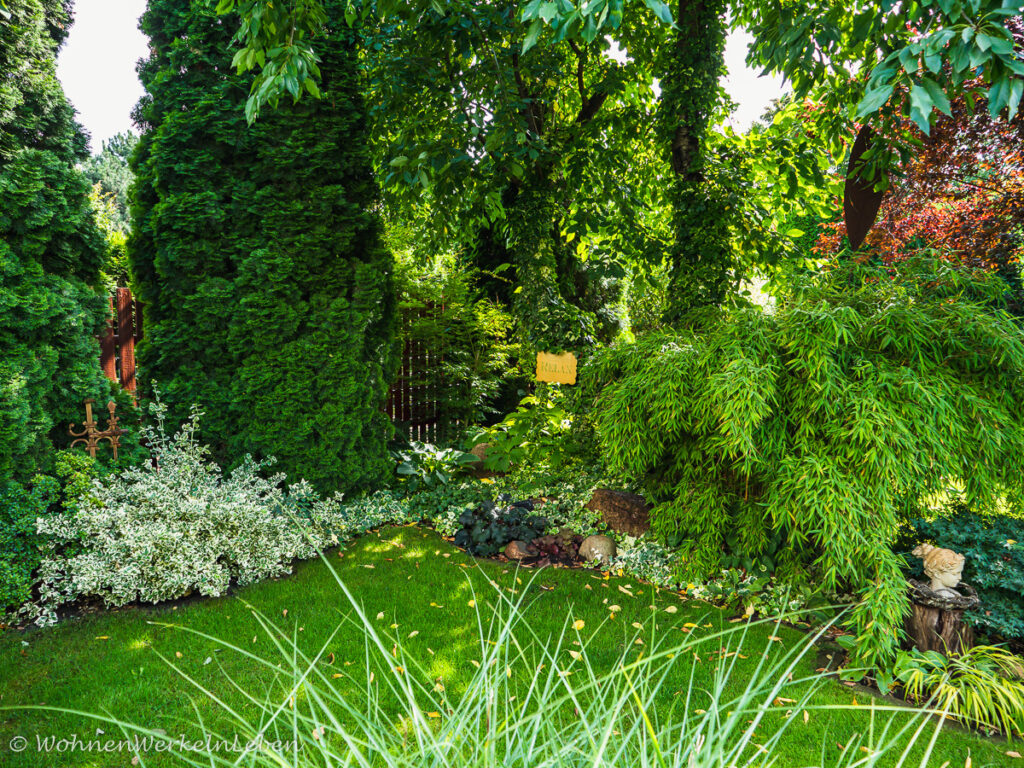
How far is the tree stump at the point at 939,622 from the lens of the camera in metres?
2.76

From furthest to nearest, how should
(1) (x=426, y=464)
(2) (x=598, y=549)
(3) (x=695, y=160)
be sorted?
1. (1) (x=426, y=464)
2. (3) (x=695, y=160)
3. (2) (x=598, y=549)

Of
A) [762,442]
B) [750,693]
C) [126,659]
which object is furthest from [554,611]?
[750,693]

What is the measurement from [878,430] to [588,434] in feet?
8.66

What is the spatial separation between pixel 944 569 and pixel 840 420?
845mm

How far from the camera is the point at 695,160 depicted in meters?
4.88

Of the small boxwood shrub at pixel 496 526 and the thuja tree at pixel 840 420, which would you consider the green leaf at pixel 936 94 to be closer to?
the thuja tree at pixel 840 420

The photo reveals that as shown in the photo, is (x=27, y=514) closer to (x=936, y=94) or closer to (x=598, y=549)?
(x=598, y=549)

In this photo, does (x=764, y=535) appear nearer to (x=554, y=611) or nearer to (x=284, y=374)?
(x=554, y=611)

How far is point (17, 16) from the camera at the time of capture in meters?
3.38

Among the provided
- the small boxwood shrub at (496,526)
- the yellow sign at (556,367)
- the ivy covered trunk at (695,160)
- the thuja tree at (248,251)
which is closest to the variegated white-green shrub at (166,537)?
the thuja tree at (248,251)

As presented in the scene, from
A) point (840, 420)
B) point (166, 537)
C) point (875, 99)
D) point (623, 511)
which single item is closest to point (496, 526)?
point (623, 511)

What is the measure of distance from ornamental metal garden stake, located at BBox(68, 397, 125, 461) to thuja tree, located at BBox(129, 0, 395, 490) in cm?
72

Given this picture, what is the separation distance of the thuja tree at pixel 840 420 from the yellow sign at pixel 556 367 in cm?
165

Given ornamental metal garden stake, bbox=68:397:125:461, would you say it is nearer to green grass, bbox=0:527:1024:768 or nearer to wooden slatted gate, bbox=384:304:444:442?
green grass, bbox=0:527:1024:768
